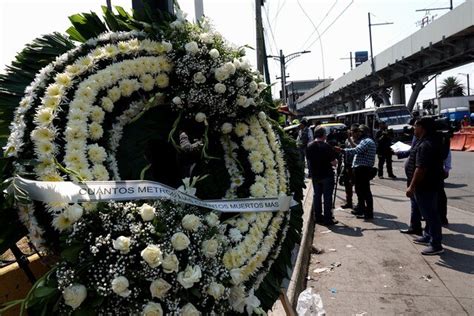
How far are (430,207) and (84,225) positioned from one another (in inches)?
201

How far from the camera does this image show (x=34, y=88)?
219cm

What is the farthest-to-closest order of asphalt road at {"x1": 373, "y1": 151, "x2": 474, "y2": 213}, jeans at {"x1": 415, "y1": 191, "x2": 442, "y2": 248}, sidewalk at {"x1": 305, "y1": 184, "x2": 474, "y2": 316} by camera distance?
1. asphalt road at {"x1": 373, "y1": 151, "x2": 474, "y2": 213}
2. jeans at {"x1": 415, "y1": 191, "x2": 442, "y2": 248}
3. sidewalk at {"x1": 305, "y1": 184, "x2": 474, "y2": 316}

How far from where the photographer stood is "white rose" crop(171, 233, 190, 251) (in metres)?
1.95

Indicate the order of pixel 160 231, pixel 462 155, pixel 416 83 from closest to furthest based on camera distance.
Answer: pixel 160 231, pixel 462 155, pixel 416 83

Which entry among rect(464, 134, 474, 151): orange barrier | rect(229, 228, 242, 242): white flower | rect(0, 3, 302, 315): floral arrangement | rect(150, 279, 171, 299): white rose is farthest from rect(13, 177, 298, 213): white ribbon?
rect(464, 134, 474, 151): orange barrier

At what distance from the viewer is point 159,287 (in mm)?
1869

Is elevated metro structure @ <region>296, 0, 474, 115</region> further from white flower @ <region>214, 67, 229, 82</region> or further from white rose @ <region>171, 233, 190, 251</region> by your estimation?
white rose @ <region>171, 233, 190, 251</region>

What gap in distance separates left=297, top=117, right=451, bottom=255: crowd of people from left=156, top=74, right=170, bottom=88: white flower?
194 centimetres

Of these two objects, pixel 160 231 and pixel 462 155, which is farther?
pixel 462 155

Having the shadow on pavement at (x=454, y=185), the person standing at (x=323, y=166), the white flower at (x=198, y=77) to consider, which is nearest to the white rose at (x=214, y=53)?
the white flower at (x=198, y=77)

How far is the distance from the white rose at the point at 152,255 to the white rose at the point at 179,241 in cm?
11

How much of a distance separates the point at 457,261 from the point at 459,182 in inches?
285

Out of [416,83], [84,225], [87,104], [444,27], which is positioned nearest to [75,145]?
[87,104]

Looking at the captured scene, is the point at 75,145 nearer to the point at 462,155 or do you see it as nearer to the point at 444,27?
the point at 462,155
